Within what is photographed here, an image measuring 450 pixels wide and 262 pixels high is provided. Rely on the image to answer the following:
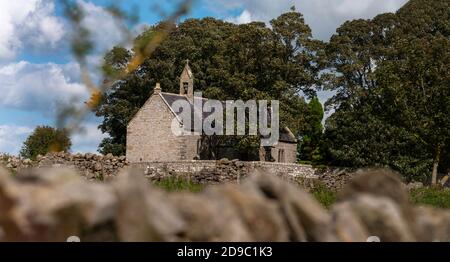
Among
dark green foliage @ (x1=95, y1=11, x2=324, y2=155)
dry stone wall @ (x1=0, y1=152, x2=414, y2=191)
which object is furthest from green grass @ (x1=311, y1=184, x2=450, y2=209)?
dark green foliage @ (x1=95, y1=11, x2=324, y2=155)

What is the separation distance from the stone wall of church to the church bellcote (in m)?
4.04

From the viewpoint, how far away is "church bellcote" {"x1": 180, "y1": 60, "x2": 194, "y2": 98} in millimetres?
60375

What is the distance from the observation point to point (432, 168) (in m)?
50.7

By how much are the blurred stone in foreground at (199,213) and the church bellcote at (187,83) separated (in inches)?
2214

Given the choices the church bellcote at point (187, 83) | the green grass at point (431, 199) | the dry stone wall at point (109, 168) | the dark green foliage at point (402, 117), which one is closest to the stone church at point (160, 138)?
the church bellcote at point (187, 83)

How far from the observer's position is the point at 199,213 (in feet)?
11.4

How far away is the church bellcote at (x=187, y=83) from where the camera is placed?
2377 inches

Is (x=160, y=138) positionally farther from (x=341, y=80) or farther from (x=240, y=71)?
(x=341, y=80)

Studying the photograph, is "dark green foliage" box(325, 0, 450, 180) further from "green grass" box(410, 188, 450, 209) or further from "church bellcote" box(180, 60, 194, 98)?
"green grass" box(410, 188, 450, 209)

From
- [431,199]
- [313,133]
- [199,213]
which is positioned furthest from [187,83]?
[199,213]

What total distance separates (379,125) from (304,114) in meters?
10.4

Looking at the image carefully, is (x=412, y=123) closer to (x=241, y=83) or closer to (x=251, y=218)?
(x=241, y=83)
